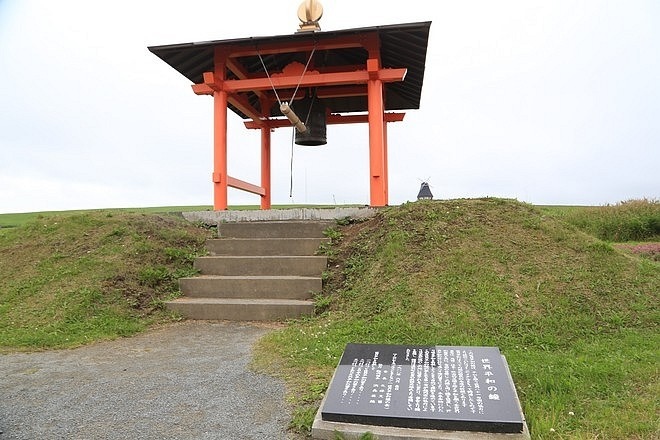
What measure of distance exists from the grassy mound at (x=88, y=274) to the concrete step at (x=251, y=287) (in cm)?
29

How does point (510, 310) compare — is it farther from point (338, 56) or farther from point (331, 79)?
point (338, 56)

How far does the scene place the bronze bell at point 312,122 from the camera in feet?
28.1

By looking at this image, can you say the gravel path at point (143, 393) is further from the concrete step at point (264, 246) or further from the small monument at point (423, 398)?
the concrete step at point (264, 246)

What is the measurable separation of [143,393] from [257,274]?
308cm

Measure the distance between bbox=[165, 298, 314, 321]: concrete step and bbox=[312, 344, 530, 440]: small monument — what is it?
2231 millimetres

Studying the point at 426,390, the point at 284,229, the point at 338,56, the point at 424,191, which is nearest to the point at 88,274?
the point at 284,229

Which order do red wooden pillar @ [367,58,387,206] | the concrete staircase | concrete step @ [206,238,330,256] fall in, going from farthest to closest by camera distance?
1. red wooden pillar @ [367,58,387,206]
2. concrete step @ [206,238,330,256]
3. the concrete staircase

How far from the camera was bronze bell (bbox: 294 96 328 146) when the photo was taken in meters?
8.58

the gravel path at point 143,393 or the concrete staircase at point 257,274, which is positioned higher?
the concrete staircase at point 257,274

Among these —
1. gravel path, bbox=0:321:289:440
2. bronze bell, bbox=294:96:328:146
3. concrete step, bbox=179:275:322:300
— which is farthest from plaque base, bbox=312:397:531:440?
bronze bell, bbox=294:96:328:146

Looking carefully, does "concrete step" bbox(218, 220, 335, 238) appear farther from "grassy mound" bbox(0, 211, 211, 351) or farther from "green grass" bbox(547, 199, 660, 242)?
"green grass" bbox(547, 199, 660, 242)

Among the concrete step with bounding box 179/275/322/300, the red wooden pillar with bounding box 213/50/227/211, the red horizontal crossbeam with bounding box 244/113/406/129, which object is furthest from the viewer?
the red horizontal crossbeam with bounding box 244/113/406/129

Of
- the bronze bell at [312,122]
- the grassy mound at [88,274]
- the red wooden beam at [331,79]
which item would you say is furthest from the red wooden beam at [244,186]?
the red wooden beam at [331,79]

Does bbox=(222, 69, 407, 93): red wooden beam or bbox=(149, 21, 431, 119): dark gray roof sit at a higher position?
bbox=(149, 21, 431, 119): dark gray roof
